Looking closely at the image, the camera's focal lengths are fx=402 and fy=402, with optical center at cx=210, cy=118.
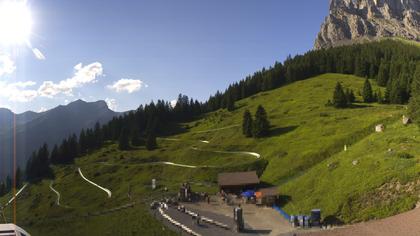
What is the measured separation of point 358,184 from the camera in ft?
160

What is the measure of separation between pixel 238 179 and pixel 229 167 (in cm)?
1721

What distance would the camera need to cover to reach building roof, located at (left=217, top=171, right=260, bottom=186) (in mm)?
75125

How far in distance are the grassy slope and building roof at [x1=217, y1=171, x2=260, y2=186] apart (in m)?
3.46

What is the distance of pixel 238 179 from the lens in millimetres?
76438

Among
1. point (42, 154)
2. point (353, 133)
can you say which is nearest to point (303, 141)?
point (353, 133)

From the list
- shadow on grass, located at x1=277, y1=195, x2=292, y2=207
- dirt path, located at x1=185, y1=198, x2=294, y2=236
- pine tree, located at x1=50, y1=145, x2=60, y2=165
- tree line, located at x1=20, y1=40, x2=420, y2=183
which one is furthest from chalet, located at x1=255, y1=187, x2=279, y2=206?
pine tree, located at x1=50, y1=145, x2=60, y2=165

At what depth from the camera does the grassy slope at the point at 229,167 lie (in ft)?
184

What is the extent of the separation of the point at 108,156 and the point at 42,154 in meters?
39.5

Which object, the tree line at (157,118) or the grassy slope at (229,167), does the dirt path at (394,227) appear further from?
the tree line at (157,118)

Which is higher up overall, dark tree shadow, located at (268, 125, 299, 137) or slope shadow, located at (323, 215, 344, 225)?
dark tree shadow, located at (268, 125, 299, 137)

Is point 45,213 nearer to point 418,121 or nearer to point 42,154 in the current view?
point 42,154

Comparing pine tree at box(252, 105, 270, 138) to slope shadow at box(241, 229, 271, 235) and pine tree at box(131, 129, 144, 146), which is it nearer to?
pine tree at box(131, 129, 144, 146)

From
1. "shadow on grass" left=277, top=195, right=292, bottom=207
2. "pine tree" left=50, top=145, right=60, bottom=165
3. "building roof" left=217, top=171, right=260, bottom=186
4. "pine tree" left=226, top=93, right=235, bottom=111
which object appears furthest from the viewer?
"pine tree" left=226, top=93, right=235, bottom=111

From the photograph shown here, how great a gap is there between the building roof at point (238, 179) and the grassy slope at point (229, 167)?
3460mm
